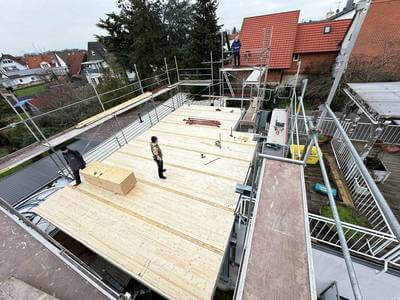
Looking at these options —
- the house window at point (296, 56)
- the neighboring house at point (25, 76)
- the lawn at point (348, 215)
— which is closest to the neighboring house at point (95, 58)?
the neighboring house at point (25, 76)

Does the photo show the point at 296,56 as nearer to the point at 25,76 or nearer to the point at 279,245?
→ the point at 279,245

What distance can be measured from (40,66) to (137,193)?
45.0m

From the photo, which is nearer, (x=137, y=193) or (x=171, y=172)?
(x=137, y=193)

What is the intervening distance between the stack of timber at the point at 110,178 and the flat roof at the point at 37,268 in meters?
1.22

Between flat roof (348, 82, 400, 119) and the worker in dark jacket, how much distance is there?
627cm

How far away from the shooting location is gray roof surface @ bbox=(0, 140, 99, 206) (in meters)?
4.09

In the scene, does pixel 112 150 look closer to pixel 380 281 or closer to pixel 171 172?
pixel 171 172

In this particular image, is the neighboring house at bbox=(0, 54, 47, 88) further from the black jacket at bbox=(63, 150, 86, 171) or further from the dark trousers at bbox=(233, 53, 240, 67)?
the black jacket at bbox=(63, 150, 86, 171)

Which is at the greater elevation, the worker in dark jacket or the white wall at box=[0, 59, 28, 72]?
the white wall at box=[0, 59, 28, 72]

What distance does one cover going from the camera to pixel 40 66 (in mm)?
32312

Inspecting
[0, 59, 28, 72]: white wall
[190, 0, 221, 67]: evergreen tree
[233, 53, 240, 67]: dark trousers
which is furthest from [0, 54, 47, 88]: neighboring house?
[233, 53, 240, 67]: dark trousers

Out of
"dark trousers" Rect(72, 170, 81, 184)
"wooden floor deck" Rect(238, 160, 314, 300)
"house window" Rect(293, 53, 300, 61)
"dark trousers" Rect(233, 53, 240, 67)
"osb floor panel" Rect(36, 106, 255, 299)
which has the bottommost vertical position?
"osb floor panel" Rect(36, 106, 255, 299)

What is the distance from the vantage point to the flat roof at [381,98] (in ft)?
10.8

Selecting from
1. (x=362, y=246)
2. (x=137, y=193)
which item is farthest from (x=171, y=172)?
(x=362, y=246)
